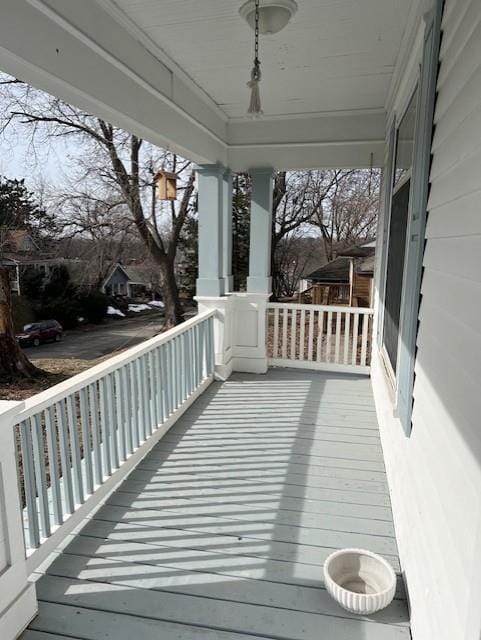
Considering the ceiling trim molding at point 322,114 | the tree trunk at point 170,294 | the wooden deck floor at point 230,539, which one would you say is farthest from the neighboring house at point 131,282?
the wooden deck floor at point 230,539

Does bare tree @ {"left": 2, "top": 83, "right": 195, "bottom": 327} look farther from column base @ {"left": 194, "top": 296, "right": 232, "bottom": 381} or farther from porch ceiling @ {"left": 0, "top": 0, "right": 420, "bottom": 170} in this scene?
column base @ {"left": 194, "top": 296, "right": 232, "bottom": 381}

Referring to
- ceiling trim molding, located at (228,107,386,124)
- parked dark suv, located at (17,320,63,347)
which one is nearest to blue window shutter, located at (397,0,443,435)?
ceiling trim molding, located at (228,107,386,124)

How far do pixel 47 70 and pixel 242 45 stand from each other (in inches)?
54.8

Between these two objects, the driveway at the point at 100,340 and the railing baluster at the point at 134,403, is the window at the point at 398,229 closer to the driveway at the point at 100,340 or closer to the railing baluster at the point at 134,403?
the railing baluster at the point at 134,403

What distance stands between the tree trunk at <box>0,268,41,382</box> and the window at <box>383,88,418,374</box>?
7.49m

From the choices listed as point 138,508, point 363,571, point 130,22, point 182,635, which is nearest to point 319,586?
point 363,571

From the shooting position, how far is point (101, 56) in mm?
2277

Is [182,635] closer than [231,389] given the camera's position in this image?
Yes

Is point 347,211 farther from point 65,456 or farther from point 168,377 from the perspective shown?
point 65,456

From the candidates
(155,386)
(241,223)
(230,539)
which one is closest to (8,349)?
(155,386)

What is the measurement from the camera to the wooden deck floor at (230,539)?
1.64 metres

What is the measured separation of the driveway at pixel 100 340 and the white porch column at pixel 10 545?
34.5 feet

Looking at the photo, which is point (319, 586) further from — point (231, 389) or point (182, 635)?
point (231, 389)

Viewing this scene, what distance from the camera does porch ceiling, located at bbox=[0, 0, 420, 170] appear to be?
6.53ft
